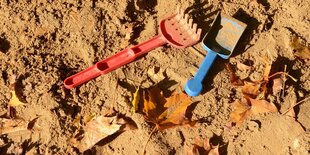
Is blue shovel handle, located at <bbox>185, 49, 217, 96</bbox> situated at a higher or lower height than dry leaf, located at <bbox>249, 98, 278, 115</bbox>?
higher

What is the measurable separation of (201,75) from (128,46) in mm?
433

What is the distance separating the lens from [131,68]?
260 centimetres

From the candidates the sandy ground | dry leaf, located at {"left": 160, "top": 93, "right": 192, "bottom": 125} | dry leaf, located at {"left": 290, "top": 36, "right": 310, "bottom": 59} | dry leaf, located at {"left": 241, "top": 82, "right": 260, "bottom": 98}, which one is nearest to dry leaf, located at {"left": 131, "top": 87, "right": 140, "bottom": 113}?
the sandy ground

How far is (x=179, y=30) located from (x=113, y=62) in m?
0.40

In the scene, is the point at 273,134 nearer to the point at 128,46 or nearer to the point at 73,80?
the point at 128,46

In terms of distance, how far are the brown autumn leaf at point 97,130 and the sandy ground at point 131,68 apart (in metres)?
0.05

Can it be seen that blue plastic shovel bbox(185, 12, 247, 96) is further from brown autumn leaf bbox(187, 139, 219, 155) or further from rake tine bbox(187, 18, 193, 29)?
brown autumn leaf bbox(187, 139, 219, 155)

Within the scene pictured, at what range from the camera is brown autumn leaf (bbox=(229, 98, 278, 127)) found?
2.50 metres

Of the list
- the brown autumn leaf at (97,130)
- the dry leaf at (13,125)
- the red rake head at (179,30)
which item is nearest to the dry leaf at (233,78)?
the red rake head at (179,30)

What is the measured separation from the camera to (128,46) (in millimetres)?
2631

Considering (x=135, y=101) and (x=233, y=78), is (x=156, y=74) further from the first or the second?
(x=233, y=78)

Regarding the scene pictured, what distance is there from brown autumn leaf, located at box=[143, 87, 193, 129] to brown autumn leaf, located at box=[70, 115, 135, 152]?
0.15m

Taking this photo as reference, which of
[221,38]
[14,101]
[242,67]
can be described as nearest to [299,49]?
[242,67]

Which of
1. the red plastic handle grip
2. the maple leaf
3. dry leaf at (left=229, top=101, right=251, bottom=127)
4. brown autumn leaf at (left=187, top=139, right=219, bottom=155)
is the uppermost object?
the red plastic handle grip
